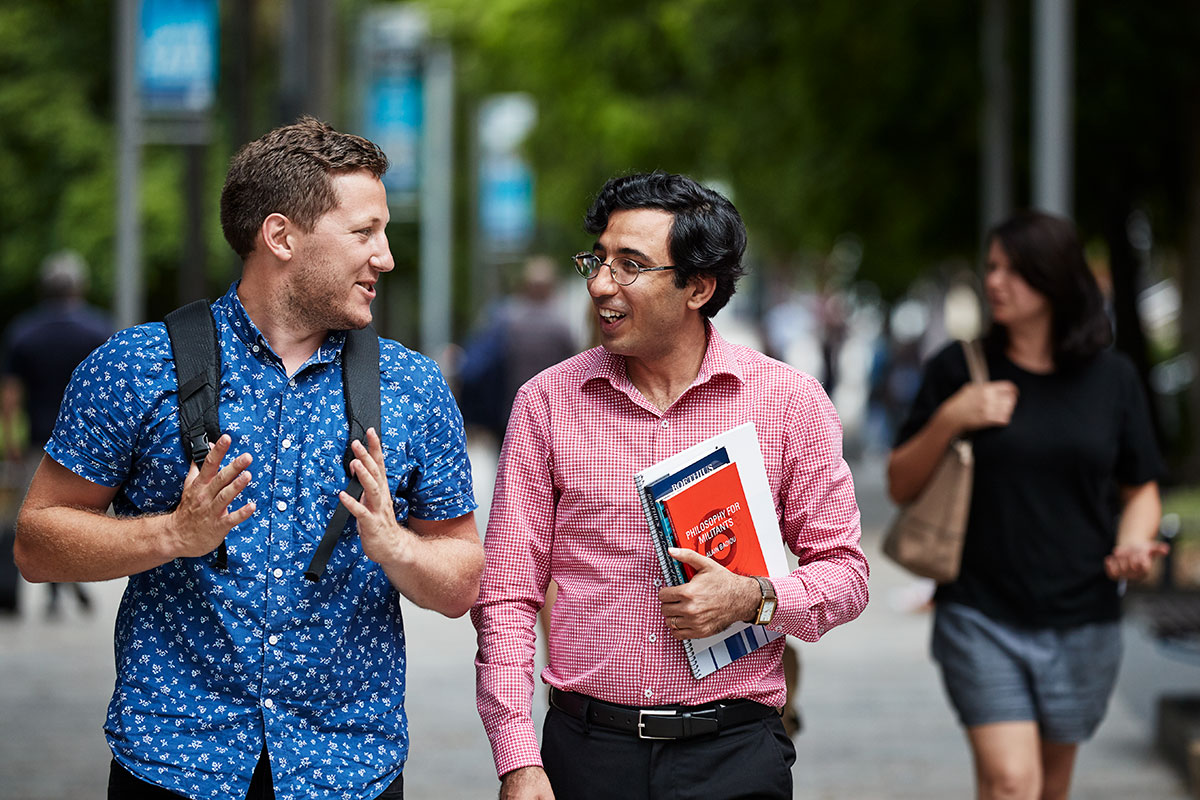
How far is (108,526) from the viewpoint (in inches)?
128

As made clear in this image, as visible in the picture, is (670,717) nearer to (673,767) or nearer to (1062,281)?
(673,767)

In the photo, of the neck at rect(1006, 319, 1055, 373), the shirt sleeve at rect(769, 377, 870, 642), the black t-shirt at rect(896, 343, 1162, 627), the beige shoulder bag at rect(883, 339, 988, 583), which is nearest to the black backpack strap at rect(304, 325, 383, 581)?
the shirt sleeve at rect(769, 377, 870, 642)

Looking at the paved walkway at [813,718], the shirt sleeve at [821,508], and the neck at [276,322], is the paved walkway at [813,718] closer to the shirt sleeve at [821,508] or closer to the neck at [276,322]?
the shirt sleeve at [821,508]

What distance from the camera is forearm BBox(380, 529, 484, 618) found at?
3309mm

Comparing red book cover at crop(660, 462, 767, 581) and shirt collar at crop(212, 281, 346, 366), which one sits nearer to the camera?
shirt collar at crop(212, 281, 346, 366)

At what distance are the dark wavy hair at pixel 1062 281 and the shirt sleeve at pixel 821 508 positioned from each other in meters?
1.67

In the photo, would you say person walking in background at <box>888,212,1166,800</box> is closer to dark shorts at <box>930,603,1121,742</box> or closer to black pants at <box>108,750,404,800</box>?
dark shorts at <box>930,603,1121,742</box>

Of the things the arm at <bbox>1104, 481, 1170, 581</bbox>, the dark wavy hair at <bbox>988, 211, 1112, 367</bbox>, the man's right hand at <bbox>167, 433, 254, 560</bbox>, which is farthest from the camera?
the dark wavy hair at <bbox>988, 211, 1112, 367</bbox>

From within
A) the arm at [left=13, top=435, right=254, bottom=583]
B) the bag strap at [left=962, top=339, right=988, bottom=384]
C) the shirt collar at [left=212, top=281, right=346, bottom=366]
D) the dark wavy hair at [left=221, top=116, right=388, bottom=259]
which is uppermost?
the dark wavy hair at [left=221, top=116, right=388, bottom=259]

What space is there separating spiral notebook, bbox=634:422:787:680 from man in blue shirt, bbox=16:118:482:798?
39cm

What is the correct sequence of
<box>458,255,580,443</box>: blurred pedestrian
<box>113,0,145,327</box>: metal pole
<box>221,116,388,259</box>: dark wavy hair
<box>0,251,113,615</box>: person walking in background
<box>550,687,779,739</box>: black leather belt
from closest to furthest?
<box>221,116,388,259</box>: dark wavy hair < <box>550,687,779,739</box>: black leather belt < <box>0,251,113,615</box>: person walking in background < <box>458,255,580,443</box>: blurred pedestrian < <box>113,0,145,327</box>: metal pole

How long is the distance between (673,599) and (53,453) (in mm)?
1118

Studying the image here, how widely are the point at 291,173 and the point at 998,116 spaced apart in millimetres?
11744

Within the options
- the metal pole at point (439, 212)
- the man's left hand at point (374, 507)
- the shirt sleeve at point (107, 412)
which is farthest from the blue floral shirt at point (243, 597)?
the metal pole at point (439, 212)
